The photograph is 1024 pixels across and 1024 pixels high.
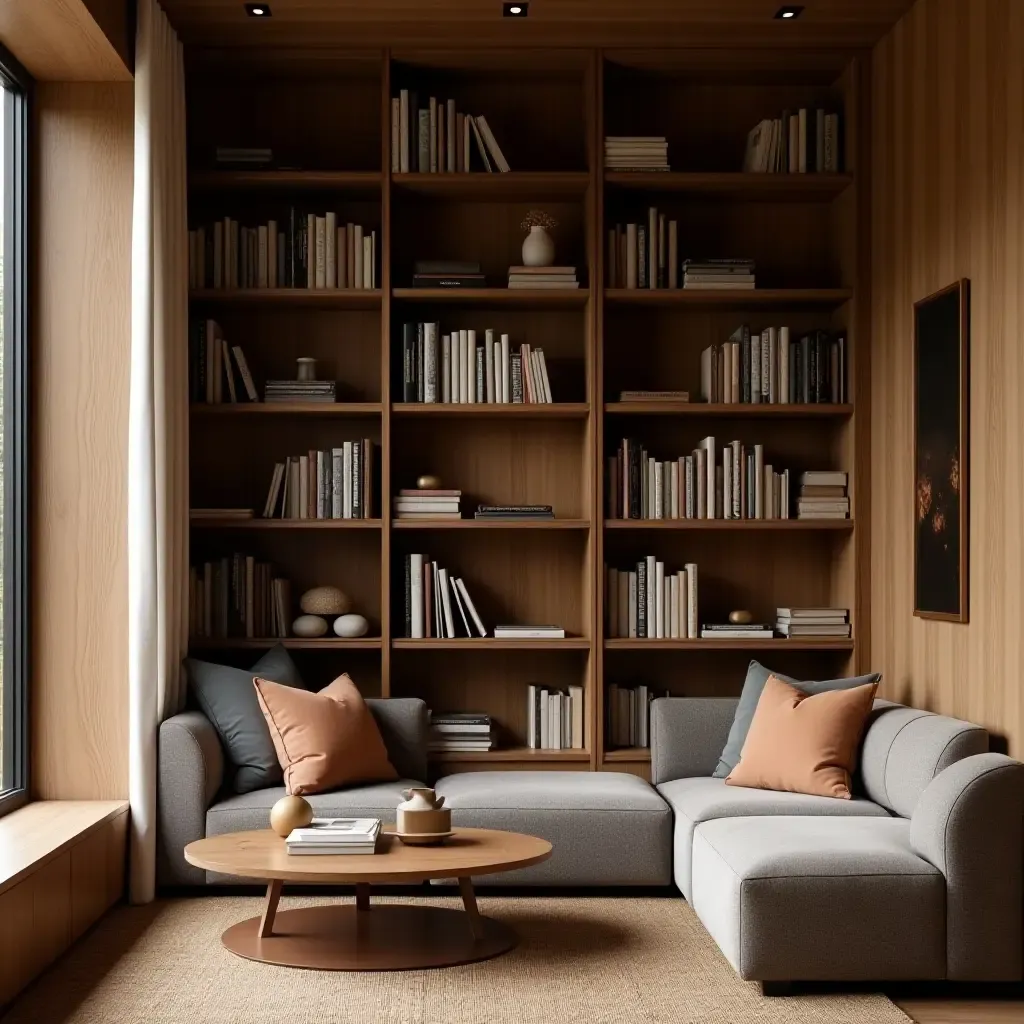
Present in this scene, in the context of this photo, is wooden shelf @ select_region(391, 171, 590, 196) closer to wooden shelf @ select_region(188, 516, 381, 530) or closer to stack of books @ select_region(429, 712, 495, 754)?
wooden shelf @ select_region(188, 516, 381, 530)

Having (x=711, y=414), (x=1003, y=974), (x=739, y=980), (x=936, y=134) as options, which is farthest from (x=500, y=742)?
(x=936, y=134)

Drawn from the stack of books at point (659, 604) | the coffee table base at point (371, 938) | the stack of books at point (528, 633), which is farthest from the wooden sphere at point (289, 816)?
the stack of books at point (659, 604)

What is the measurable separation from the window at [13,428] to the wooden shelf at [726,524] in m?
2.17

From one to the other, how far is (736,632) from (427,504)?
1317mm

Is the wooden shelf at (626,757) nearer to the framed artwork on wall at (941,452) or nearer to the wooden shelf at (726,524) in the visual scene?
the wooden shelf at (726,524)

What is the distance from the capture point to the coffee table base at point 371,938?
12.3ft

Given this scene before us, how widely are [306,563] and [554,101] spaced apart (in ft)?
7.12

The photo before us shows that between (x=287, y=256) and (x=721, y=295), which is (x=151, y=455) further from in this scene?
(x=721, y=295)

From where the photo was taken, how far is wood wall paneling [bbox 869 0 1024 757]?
4.15 meters

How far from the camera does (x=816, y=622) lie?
548 centimetres

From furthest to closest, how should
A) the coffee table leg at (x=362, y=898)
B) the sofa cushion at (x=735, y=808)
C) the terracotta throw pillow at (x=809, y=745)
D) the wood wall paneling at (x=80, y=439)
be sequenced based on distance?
1. the wood wall paneling at (x=80, y=439)
2. the terracotta throw pillow at (x=809, y=745)
3. the sofa cushion at (x=735, y=808)
4. the coffee table leg at (x=362, y=898)

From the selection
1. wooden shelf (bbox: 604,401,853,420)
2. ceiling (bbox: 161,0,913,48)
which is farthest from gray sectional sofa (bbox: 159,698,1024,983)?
ceiling (bbox: 161,0,913,48)

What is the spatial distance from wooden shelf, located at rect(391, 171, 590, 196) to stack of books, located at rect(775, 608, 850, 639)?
1885 mm

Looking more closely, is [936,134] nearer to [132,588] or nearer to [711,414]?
[711,414]
